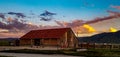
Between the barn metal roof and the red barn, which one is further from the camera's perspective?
the barn metal roof

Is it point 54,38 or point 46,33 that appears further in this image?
point 46,33

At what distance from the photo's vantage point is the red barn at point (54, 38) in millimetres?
80188

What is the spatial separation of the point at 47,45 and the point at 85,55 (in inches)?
1401

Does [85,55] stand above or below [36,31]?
below

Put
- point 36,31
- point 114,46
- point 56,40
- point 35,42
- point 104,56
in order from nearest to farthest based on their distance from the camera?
1. point 104,56
2. point 114,46
3. point 56,40
4. point 35,42
5. point 36,31

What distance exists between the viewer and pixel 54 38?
8031 cm

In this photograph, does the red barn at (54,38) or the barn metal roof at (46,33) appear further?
the barn metal roof at (46,33)

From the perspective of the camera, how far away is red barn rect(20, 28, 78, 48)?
3157 inches

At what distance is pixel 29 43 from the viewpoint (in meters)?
88.4

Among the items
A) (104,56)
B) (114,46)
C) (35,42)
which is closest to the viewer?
(104,56)

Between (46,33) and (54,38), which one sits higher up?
(46,33)

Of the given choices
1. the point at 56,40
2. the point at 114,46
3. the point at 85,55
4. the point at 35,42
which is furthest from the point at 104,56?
the point at 35,42

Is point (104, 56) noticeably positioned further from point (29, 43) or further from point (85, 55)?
point (29, 43)

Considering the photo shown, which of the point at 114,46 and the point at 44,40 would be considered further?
the point at 44,40
